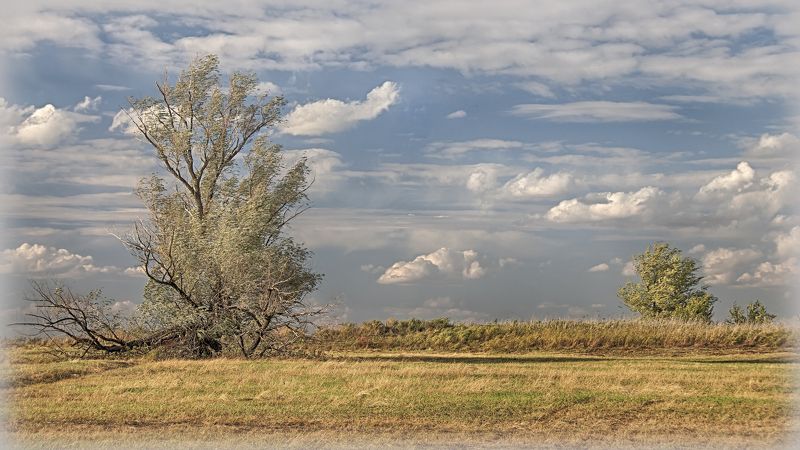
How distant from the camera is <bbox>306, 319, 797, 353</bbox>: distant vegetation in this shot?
38219 mm

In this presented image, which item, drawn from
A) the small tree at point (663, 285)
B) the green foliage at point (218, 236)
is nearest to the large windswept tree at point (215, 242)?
the green foliage at point (218, 236)

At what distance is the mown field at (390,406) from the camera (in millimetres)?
14086

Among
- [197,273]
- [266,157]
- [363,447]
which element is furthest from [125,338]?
[363,447]

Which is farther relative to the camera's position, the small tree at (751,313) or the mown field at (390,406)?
the small tree at (751,313)

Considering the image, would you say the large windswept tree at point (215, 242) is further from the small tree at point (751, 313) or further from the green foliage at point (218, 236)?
the small tree at point (751, 313)

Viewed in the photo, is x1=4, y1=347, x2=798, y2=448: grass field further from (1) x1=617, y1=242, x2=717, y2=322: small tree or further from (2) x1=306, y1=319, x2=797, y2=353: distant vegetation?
(1) x1=617, y1=242, x2=717, y2=322: small tree

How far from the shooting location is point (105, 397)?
59.6ft

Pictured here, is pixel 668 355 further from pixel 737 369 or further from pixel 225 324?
pixel 225 324

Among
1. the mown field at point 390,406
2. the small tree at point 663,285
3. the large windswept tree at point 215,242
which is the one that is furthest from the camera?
the small tree at point 663,285

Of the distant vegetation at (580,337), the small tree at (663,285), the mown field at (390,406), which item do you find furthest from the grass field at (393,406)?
the small tree at (663,285)

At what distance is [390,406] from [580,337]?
24.4 m

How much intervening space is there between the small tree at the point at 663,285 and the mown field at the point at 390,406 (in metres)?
29.8

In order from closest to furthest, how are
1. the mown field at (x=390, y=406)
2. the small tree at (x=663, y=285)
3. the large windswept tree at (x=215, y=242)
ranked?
1. the mown field at (x=390, y=406)
2. the large windswept tree at (x=215, y=242)
3. the small tree at (x=663, y=285)

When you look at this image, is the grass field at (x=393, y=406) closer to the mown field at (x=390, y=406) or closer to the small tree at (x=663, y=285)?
the mown field at (x=390, y=406)
